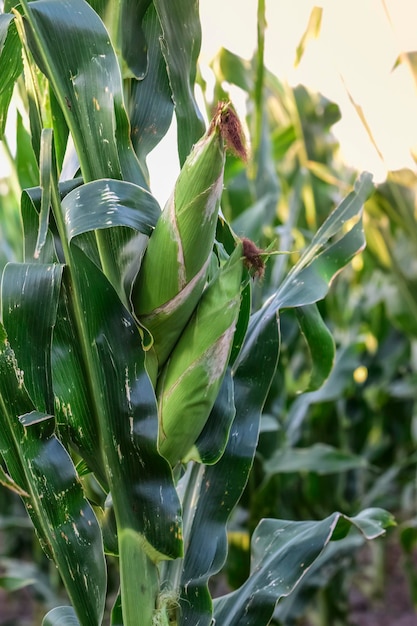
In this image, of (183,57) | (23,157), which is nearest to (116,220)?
(183,57)

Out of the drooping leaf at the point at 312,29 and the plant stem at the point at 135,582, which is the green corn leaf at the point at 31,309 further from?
the drooping leaf at the point at 312,29

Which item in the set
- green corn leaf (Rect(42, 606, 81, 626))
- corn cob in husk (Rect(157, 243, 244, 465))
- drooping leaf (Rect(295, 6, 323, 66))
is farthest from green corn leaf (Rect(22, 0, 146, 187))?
drooping leaf (Rect(295, 6, 323, 66))

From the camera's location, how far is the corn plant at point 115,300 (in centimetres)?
39

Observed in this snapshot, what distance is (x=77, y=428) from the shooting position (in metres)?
0.42

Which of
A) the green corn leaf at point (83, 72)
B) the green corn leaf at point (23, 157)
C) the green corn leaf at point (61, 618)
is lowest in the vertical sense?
the green corn leaf at point (61, 618)

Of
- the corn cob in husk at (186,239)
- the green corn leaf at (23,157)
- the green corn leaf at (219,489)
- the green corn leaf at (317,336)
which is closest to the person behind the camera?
the corn cob in husk at (186,239)

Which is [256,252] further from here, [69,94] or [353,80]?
[353,80]

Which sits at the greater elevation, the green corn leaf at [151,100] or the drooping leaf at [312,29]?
the drooping leaf at [312,29]

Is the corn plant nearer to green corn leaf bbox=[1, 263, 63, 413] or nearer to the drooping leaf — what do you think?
green corn leaf bbox=[1, 263, 63, 413]

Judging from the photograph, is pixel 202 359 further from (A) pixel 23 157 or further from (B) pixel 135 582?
(A) pixel 23 157

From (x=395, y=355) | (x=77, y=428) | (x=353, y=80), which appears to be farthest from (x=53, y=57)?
(x=395, y=355)

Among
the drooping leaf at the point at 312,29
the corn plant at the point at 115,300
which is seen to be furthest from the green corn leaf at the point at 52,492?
the drooping leaf at the point at 312,29

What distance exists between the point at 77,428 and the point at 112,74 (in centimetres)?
24

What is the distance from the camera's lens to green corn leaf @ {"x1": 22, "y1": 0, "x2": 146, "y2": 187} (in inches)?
15.9
